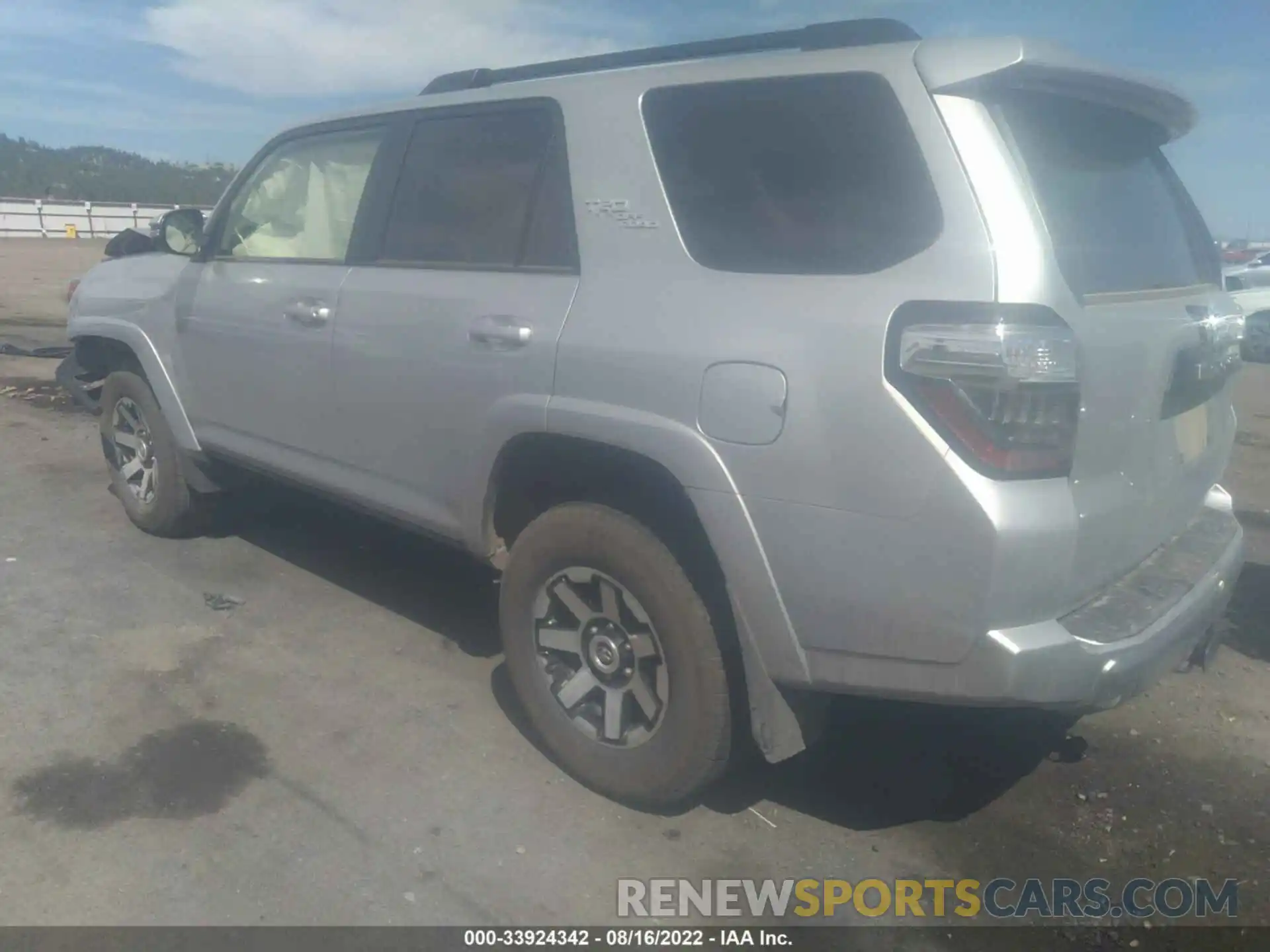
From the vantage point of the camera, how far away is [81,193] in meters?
55.0

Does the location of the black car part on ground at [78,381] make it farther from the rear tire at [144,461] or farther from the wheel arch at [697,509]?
the wheel arch at [697,509]

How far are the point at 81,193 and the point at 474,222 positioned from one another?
6021 centimetres

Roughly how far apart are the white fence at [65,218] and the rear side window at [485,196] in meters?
40.1

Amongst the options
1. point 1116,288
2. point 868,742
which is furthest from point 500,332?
point 868,742

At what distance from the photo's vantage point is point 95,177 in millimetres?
59438

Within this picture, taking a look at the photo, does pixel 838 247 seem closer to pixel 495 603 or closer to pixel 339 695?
pixel 339 695

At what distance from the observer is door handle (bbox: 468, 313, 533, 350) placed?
3.21 m

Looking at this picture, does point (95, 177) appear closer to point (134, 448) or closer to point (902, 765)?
point (134, 448)

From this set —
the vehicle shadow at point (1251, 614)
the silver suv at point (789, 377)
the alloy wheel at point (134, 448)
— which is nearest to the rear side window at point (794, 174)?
the silver suv at point (789, 377)

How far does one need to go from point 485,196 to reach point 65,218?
1827 inches

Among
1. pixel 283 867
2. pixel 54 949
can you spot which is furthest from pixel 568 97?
pixel 54 949

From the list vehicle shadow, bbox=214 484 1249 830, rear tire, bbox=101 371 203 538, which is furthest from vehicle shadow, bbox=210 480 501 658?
rear tire, bbox=101 371 203 538

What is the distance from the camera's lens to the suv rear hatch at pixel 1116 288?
2.47 m

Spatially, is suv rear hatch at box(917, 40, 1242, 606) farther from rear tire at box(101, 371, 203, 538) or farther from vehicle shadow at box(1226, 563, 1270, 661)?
rear tire at box(101, 371, 203, 538)
